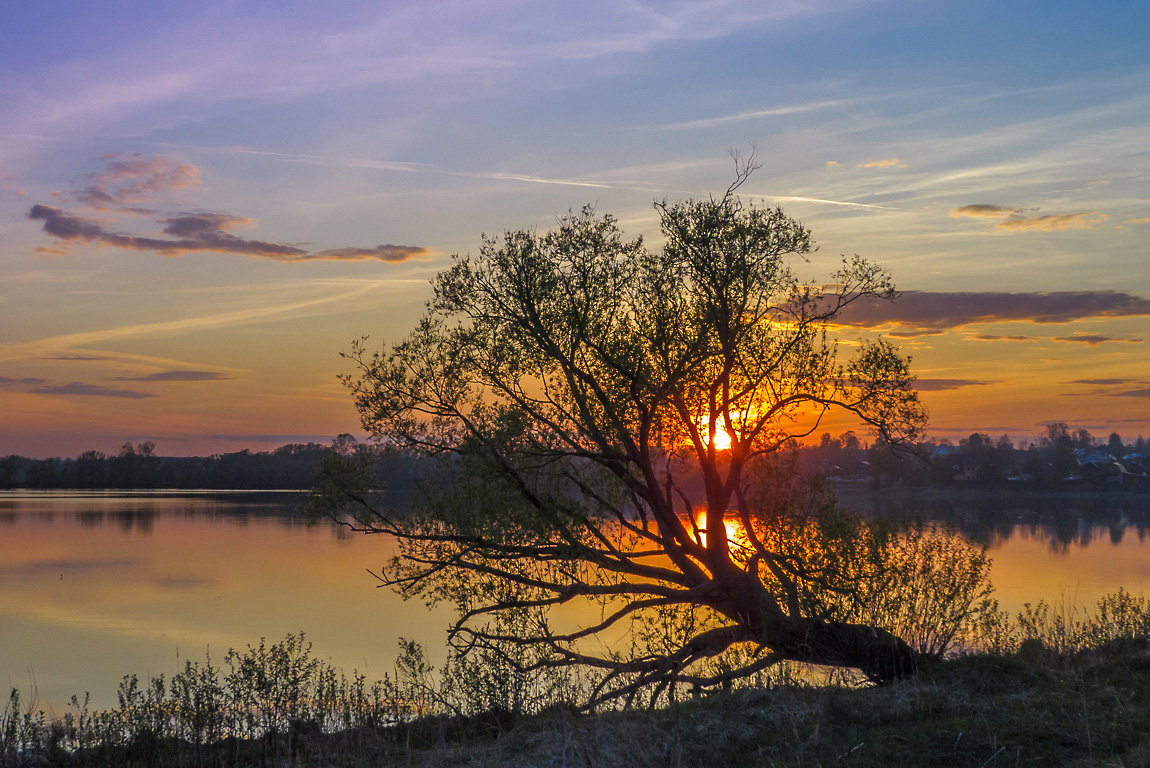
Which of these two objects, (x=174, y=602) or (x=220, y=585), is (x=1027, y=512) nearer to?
(x=220, y=585)

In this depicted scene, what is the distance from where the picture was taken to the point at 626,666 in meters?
17.5

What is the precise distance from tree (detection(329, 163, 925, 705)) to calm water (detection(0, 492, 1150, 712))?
4183mm

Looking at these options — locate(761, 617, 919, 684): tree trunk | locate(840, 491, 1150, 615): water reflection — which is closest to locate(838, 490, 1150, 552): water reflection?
locate(840, 491, 1150, 615): water reflection

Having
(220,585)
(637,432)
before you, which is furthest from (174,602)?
(637,432)

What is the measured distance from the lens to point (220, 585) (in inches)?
1863

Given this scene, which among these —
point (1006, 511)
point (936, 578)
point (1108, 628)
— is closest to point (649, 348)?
point (936, 578)

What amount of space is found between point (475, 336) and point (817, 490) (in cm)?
791

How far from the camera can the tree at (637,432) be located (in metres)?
17.4

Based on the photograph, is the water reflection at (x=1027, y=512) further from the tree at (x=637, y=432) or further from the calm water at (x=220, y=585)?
the tree at (x=637, y=432)

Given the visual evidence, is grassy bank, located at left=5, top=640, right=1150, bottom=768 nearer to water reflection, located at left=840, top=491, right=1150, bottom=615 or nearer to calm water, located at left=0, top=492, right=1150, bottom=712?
water reflection, located at left=840, top=491, right=1150, bottom=615

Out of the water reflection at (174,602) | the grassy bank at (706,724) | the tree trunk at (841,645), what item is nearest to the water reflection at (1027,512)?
the water reflection at (174,602)

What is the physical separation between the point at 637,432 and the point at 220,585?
37187 mm

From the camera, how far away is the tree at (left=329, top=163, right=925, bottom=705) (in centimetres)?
1736

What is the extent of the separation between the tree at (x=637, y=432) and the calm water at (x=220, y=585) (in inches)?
165
